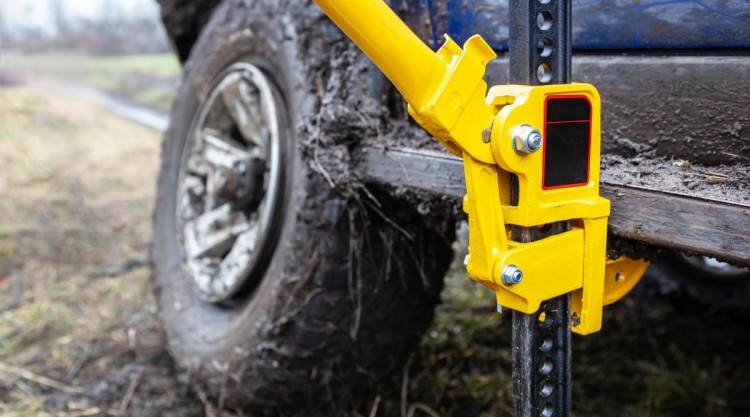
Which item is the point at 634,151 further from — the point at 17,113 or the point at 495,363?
the point at 17,113

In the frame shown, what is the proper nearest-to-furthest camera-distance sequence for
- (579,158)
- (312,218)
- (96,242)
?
(579,158)
(312,218)
(96,242)

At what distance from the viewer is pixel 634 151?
1.22m

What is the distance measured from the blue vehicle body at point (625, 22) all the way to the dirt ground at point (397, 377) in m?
0.97

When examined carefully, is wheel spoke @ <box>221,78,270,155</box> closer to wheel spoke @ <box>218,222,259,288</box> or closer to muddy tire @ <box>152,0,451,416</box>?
muddy tire @ <box>152,0,451,416</box>

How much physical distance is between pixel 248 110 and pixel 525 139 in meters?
1.10

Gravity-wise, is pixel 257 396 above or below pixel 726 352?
above

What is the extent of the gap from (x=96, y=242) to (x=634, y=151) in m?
3.11

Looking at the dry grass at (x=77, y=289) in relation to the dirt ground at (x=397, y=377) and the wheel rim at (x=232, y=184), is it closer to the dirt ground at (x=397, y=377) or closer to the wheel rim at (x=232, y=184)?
the dirt ground at (x=397, y=377)

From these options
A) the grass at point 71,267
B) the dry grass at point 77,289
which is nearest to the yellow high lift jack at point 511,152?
the dry grass at point 77,289

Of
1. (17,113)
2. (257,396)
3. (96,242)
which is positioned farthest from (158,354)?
(17,113)

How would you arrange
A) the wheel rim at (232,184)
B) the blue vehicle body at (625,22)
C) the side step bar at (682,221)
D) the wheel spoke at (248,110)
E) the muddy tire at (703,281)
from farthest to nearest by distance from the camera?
the muddy tire at (703,281)
the wheel spoke at (248,110)
the wheel rim at (232,184)
the blue vehicle body at (625,22)
the side step bar at (682,221)

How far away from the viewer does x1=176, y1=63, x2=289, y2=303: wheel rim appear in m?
1.76

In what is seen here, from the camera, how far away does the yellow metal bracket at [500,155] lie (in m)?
0.96

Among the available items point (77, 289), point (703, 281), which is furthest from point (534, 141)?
point (77, 289)
